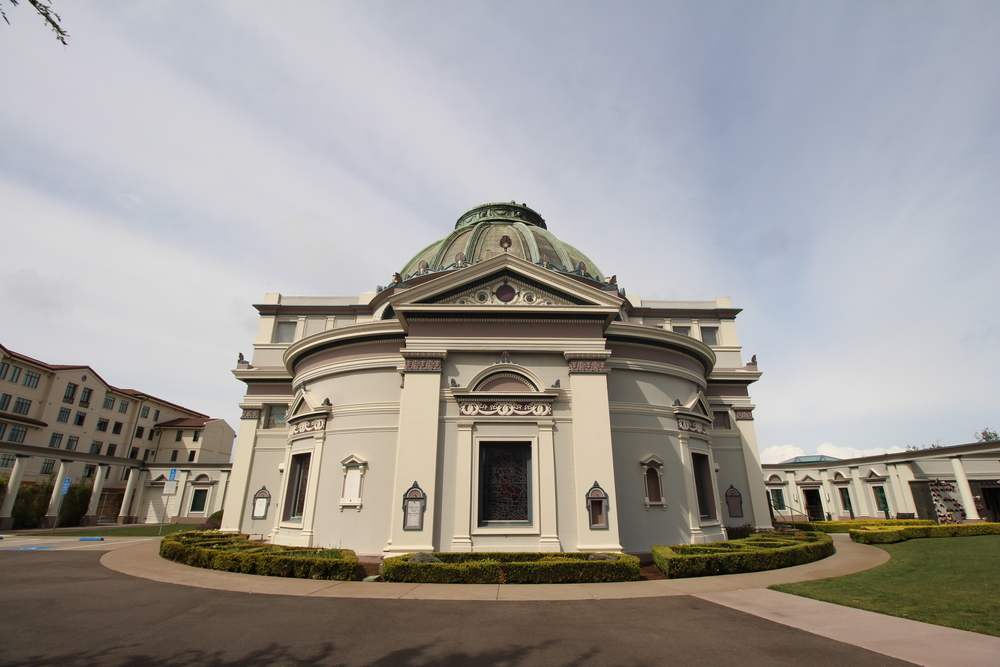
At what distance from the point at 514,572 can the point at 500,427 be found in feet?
19.7

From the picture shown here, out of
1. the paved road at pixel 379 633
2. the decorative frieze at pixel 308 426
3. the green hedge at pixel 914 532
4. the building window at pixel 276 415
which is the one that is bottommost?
the paved road at pixel 379 633

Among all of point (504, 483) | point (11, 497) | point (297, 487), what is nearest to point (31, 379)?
point (11, 497)

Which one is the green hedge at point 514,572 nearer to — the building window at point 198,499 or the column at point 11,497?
the column at point 11,497

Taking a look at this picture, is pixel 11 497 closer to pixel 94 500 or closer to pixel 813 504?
pixel 94 500

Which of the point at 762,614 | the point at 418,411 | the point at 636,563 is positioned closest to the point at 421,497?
→ the point at 418,411

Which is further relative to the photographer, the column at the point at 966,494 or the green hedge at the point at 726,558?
the column at the point at 966,494

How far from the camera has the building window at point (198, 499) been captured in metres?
54.3

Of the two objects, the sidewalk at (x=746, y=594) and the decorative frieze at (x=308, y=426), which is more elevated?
the decorative frieze at (x=308, y=426)

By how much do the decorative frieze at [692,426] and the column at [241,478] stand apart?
24.7 m

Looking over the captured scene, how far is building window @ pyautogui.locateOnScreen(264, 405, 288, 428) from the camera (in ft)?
99.8

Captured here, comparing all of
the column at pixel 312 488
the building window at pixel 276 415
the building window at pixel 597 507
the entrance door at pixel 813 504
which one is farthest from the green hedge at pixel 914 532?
the building window at pixel 276 415

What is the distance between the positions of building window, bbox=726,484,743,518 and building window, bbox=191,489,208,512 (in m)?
54.3

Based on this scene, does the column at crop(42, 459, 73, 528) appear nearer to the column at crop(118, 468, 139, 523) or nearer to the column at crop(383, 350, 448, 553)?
the column at crop(118, 468, 139, 523)

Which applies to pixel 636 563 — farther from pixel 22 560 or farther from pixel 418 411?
pixel 22 560
